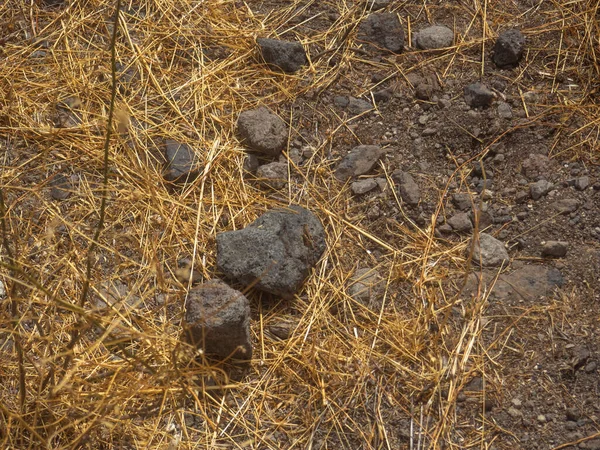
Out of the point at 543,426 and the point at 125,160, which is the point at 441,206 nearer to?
the point at 543,426

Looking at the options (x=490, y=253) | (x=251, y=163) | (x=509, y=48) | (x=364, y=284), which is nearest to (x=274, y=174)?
(x=251, y=163)

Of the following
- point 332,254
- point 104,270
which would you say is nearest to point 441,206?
point 332,254

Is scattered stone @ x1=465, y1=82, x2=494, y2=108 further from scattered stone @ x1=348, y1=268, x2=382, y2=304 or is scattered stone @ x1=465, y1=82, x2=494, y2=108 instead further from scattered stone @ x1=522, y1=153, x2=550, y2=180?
scattered stone @ x1=348, y1=268, x2=382, y2=304

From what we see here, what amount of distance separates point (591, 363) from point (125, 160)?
1.67 meters

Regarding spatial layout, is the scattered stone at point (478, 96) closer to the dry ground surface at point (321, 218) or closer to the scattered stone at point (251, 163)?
the dry ground surface at point (321, 218)

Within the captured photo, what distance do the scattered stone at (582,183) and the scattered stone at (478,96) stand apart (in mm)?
450

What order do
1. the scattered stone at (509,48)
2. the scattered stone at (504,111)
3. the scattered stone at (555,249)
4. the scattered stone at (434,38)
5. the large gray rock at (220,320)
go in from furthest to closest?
the scattered stone at (434,38), the scattered stone at (509,48), the scattered stone at (504,111), the scattered stone at (555,249), the large gray rock at (220,320)

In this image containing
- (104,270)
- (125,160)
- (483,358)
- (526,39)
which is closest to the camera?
(483,358)

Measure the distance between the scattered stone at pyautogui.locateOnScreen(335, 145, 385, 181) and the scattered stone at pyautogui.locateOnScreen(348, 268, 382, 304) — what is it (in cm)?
39

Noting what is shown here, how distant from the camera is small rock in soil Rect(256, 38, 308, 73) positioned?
9.95ft

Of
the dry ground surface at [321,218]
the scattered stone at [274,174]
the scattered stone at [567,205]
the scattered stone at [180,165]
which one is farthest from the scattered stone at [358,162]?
the scattered stone at [567,205]

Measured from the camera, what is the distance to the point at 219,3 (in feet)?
10.6

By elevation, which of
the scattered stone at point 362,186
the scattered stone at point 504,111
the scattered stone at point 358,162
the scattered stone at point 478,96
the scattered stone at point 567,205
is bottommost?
the scattered stone at point 567,205

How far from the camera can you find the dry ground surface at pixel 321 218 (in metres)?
2.25
